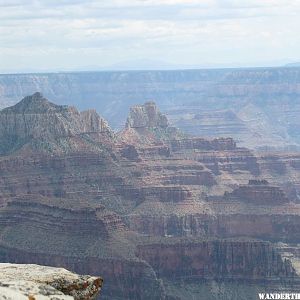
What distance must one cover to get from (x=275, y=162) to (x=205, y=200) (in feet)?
122

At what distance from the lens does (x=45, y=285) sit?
18188mm

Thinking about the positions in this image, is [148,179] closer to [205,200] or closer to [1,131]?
[205,200]

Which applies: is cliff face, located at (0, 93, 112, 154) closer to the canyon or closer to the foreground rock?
the canyon

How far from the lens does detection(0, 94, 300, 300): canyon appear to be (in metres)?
89.9

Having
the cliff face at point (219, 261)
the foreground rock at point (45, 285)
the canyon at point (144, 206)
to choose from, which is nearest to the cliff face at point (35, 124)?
the canyon at point (144, 206)

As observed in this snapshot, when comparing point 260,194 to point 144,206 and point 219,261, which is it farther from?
point 219,261

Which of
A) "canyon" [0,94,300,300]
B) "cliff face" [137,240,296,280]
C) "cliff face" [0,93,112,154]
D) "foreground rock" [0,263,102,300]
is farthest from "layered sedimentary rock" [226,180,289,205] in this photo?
"foreground rock" [0,263,102,300]

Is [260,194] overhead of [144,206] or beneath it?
overhead

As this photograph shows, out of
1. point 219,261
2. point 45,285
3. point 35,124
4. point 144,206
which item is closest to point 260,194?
point 144,206

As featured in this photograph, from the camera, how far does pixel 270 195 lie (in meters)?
124

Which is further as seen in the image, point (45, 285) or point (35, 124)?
point (35, 124)

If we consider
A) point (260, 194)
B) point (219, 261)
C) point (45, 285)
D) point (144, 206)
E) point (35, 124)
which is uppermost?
point (35, 124)

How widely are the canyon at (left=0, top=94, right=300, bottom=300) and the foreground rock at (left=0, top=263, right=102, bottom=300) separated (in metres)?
65.4

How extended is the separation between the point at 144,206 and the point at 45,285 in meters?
103
